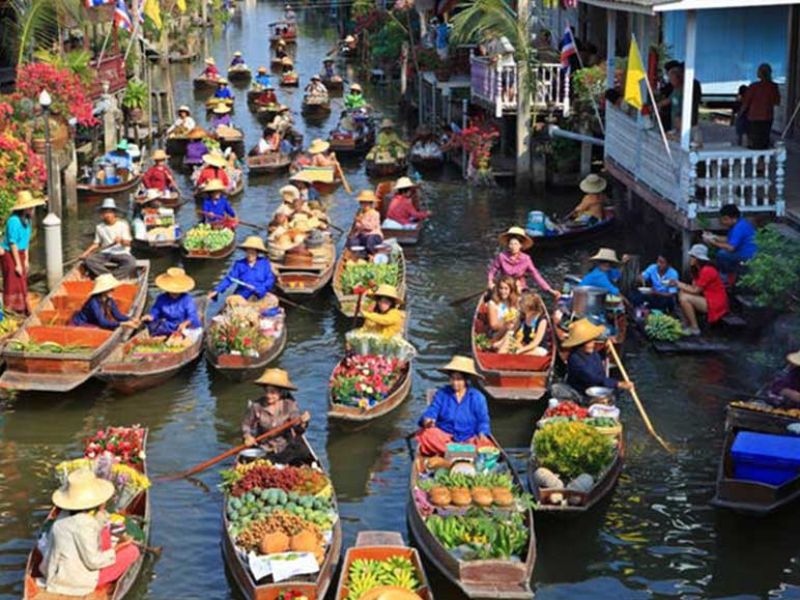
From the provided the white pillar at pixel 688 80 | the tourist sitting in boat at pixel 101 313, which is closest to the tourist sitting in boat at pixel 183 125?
the tourist sitting in boat at pixel 101 313

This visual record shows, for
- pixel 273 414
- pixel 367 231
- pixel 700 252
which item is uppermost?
pixel 700 252

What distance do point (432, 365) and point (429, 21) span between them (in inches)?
1164

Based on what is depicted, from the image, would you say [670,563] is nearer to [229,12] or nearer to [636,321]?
[636,321]

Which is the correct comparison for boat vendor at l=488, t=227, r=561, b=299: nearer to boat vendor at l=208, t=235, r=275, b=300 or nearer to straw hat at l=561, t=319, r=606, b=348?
straw hat at l=561, t=319, r=606, b=348

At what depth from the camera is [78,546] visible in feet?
37.8

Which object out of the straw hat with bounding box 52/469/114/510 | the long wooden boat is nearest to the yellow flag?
the long wooden boat

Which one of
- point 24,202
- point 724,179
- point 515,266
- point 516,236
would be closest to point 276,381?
point 515,266

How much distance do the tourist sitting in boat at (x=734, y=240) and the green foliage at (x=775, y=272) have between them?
4.66ft

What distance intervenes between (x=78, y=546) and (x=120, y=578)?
0.68m

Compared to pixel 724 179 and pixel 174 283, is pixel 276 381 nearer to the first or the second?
pixel 174 283

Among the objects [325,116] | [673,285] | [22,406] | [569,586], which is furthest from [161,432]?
[325,116]

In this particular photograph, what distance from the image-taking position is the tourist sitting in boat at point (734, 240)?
64.7 ft

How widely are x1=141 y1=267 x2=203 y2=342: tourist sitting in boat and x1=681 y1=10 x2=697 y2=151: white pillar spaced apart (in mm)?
8059

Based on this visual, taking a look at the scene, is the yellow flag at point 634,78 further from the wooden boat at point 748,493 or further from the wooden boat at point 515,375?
the wooden boat at point 748,493
